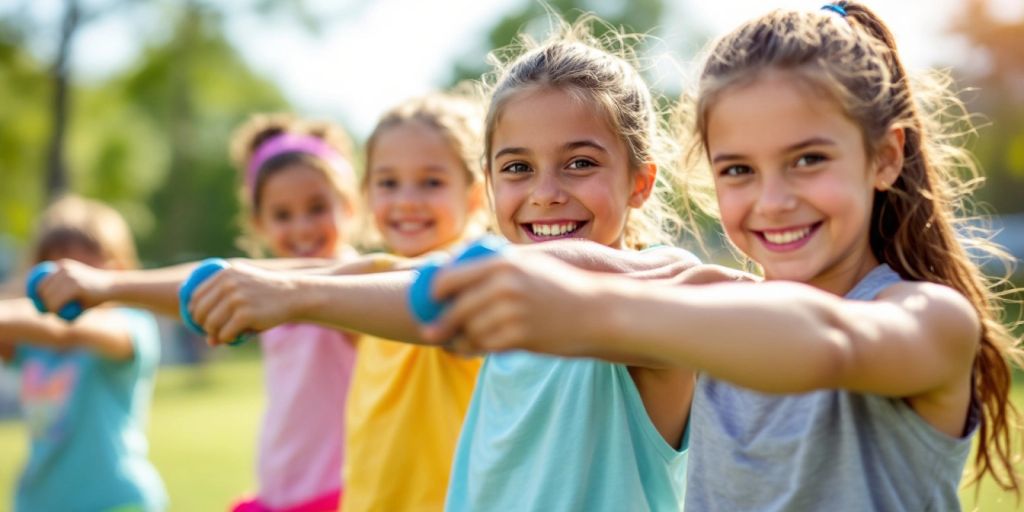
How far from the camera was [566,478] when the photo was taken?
284 cm

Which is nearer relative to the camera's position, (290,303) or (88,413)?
(290,303)

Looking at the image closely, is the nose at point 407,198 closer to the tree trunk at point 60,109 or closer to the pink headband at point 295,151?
the pink headband at point 295,151

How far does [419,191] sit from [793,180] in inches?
89.7

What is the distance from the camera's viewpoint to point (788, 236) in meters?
2.50

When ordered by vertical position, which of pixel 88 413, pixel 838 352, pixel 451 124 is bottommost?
pixel 88 413

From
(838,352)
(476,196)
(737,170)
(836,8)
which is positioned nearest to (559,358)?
(737,170)

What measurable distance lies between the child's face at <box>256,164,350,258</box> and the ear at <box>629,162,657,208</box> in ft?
7.76

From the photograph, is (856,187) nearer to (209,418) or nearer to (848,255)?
(848,255)

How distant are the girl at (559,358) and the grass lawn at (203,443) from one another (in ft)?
5.26

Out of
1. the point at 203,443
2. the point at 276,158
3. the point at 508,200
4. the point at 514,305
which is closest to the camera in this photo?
the point at 514,305

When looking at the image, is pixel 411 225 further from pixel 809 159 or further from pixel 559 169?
pixel 809 159

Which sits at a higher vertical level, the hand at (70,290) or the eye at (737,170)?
the eye at (737,170)

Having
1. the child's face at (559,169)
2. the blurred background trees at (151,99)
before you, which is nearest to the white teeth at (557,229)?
the child's face at (559,169)

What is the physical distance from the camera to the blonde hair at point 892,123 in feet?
8.05
